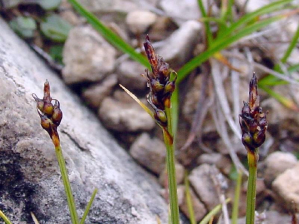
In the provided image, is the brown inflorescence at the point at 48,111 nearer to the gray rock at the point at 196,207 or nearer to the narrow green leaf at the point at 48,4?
the gray rock at the point at 196,207

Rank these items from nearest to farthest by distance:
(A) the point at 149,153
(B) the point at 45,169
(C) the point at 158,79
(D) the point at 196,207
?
1. (C) the point at 158,79
2. (B) the point at 45,169
3. (D) the point at 196,207
4. (A) the point at 149,153

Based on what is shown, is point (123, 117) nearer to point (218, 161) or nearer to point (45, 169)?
point (218, 161)

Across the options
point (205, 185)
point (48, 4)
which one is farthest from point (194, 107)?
point (48, 4)

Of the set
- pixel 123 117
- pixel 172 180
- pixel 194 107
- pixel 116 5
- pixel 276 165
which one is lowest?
pixel 172 180

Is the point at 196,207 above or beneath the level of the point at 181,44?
beneath

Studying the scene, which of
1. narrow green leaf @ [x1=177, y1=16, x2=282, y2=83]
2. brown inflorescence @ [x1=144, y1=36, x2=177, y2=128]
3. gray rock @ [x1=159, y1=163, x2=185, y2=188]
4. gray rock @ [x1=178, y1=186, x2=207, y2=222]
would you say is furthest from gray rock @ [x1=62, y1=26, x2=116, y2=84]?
brown inflorescence @ [x1=144, y1=36, x2=177, y2=128]

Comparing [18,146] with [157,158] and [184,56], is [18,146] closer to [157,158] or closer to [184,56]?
[157,158]

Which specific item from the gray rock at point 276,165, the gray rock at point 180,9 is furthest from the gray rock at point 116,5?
the gray rock at point 276,165
